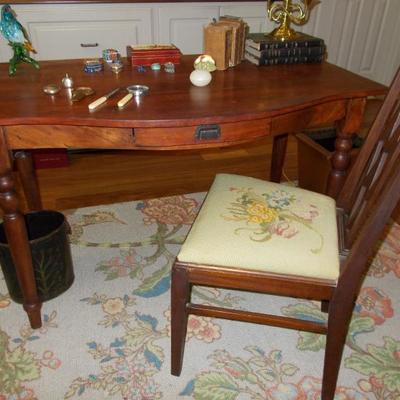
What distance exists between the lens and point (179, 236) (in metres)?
1.95

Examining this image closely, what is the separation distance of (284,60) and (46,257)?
1173mm

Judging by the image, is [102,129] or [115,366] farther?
[115,366]

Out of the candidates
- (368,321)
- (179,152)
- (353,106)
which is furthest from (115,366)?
(179,152)

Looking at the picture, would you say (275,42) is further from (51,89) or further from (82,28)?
(82,28)

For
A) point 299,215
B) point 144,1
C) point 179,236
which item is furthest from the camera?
point 144,1

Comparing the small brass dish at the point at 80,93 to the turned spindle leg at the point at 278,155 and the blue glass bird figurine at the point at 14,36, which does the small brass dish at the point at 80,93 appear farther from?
the turned spindle leg at the point at 278,155

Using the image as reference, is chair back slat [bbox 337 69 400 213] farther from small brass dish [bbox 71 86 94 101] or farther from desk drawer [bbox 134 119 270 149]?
small brass dish [bbox 71 86 94 101]

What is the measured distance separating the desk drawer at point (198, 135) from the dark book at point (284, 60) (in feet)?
1.69

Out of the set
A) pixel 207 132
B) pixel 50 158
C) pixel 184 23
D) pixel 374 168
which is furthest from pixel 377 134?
pixel 50 158

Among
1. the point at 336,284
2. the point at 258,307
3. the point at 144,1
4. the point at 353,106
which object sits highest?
the point at 144,1

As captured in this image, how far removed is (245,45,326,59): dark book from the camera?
1578 millimetres

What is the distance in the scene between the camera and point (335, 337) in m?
1.07

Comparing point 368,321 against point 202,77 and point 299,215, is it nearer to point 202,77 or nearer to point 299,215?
point 299,215

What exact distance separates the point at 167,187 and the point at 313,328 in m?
1.44
